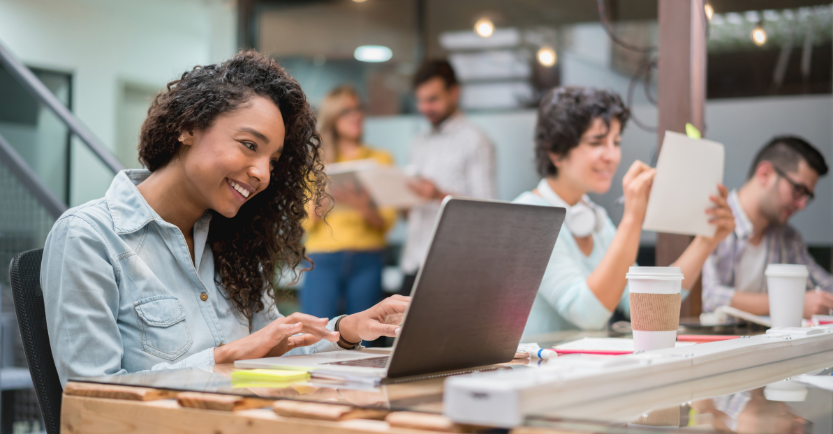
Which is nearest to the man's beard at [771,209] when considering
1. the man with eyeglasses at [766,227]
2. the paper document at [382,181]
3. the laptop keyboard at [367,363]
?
the man with eyeglasses at [766,227]

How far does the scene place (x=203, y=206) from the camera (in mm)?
1361

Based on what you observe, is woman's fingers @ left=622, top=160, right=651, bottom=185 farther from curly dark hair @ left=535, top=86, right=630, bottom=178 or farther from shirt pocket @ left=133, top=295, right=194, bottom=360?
shirt pocket @ left=133, top=295, right=194, bottom=360

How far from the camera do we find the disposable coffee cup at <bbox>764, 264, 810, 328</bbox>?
4.57 ft

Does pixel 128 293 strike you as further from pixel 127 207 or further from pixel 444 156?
pixel 444 156

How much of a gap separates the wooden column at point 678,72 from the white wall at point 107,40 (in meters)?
3.74

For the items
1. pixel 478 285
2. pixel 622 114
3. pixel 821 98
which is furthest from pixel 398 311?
pixel 821 98

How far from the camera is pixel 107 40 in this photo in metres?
5.64

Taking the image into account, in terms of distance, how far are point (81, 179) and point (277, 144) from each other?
5.82ft

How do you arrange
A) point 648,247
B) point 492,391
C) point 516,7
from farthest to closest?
1. point 516,7
2. point 648,247
3. point 492,391

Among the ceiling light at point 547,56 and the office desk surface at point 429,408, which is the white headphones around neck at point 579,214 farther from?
the ceiling light at point 547,56

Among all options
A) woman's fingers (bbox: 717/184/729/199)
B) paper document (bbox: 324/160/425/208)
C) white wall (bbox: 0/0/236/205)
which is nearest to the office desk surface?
woman's fingers (bbox: 717/184/729/199)

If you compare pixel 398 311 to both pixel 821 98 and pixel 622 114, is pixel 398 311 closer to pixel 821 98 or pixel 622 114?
pixel 622 114

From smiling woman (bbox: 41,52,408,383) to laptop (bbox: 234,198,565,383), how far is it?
0.18 meters

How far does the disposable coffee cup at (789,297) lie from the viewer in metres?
1.39
